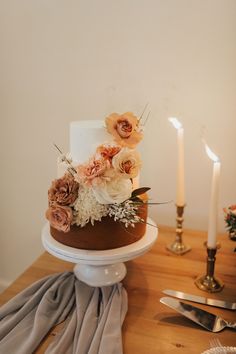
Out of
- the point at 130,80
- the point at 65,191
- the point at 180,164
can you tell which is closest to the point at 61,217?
the point at 65,191

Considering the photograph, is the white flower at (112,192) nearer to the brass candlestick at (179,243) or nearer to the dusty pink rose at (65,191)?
the dusty pink rose at (65,191)

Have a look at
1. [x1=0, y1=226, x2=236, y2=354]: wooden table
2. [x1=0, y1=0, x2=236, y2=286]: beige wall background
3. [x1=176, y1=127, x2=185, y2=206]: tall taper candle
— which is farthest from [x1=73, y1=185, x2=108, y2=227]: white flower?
[x1=0, y1=0, x2=236, y2=286]: beige wall background

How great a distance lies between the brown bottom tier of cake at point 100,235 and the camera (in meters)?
0.60

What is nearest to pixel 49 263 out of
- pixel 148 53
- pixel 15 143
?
pixel 15 143

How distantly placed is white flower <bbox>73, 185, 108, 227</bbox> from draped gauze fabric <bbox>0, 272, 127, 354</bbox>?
0.18m

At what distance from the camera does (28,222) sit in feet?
4.25

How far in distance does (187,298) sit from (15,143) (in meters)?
0.90

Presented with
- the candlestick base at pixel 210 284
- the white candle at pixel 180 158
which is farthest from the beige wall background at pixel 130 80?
the candlestick base at pixel 210 284

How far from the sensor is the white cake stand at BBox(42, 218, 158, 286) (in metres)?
0.59

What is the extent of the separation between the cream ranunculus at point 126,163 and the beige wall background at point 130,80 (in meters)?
0.46

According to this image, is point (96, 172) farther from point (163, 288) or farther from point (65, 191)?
point (163, 288)

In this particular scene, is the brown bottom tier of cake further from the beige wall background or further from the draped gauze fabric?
the beige wall background

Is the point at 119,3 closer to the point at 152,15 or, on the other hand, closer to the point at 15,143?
the point at 152,15

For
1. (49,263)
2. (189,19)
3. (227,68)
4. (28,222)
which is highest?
(189,19)
